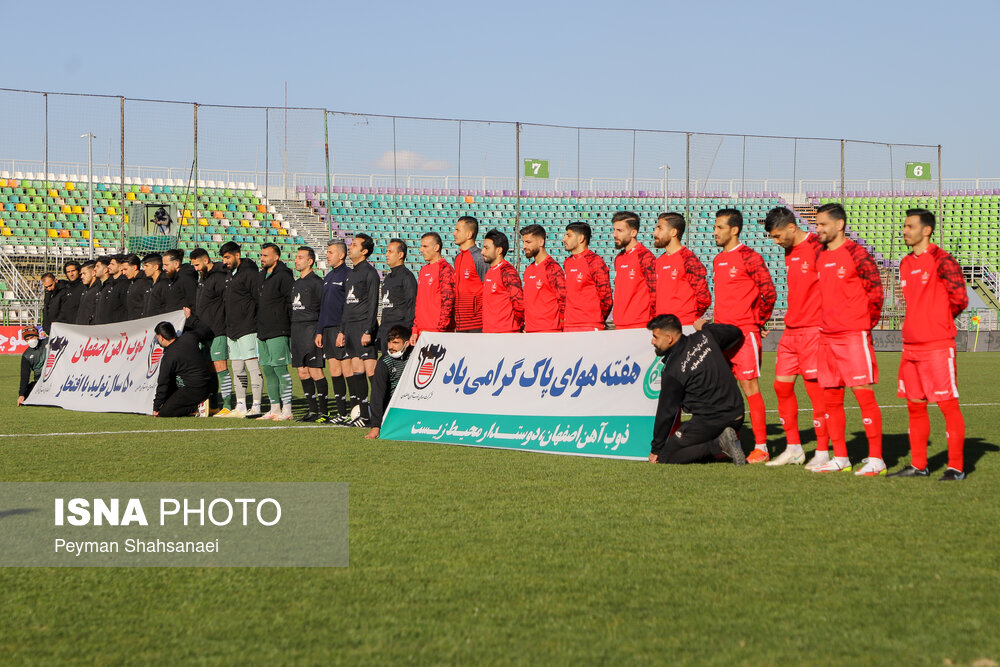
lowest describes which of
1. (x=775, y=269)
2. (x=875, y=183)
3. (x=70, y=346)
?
(x=70, y=346)

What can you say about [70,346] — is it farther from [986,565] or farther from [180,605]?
[986,565]

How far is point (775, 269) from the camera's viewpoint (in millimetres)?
37438

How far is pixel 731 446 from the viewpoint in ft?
24.8

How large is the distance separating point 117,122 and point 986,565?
23.6 m

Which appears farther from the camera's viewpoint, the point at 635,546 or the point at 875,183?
the point at 875,183

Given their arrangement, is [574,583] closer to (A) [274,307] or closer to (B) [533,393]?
(B) [533,393]

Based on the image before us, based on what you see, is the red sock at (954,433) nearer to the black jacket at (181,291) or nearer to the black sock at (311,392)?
the black sock at (311,392)

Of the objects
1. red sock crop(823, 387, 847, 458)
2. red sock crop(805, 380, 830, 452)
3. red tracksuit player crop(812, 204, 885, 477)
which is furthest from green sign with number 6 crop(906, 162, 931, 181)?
red sock crop(823, 387, 847, 458)

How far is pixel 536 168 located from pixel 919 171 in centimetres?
1389

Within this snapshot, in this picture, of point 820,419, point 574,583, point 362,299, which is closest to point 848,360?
point 820,419

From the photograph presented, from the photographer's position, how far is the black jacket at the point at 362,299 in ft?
34.4

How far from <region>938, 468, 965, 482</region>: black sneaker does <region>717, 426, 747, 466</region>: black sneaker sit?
1441 mm

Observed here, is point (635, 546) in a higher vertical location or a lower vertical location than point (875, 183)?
lower

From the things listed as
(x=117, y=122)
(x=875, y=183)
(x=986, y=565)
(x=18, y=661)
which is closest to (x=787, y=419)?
(x=986, y=565)
